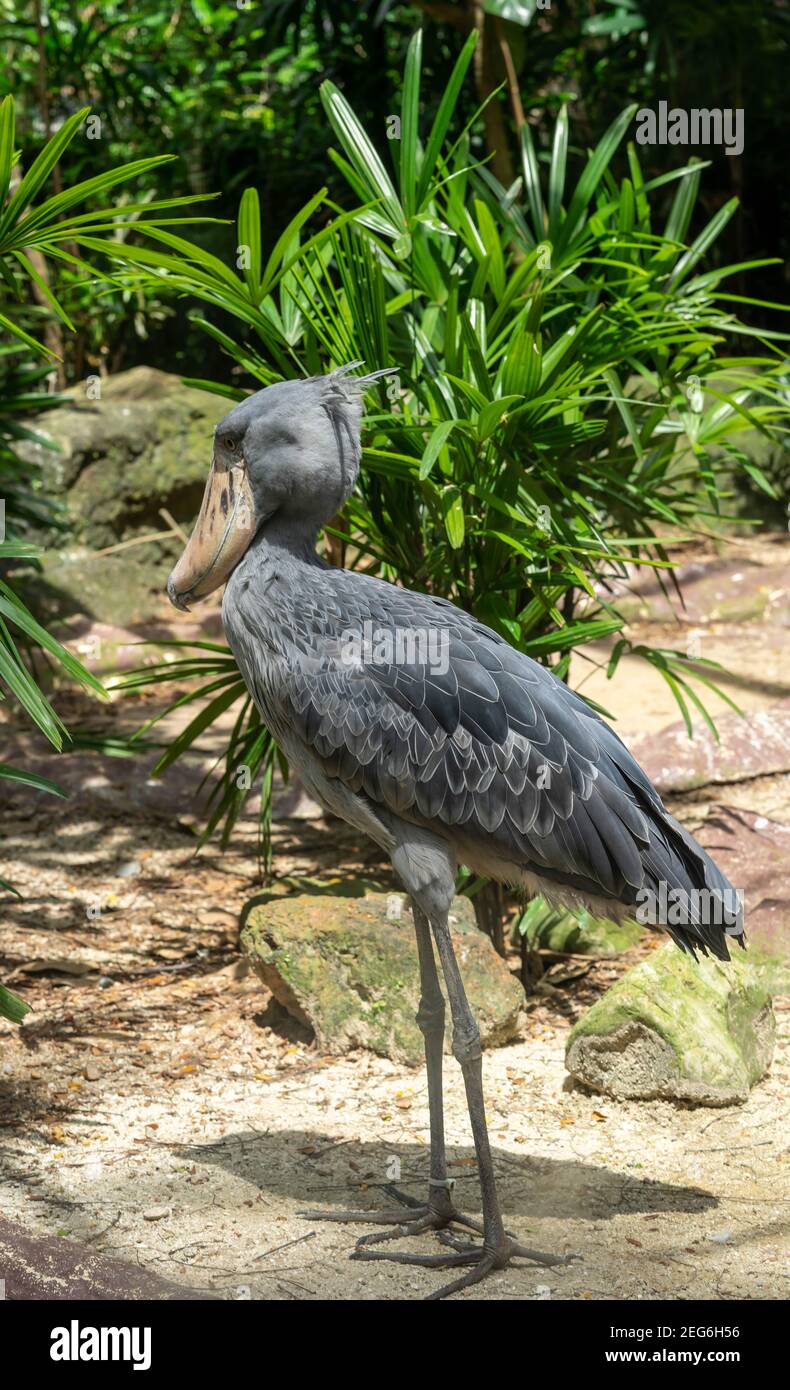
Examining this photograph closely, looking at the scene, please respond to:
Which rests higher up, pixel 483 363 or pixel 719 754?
pixel 483 363

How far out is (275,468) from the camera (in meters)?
2.99

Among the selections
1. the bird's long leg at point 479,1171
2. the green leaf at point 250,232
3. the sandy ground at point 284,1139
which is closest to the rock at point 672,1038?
the sandy ground at point 284,1139

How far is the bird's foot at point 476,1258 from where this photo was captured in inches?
113

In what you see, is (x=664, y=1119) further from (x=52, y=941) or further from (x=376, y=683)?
(x=52, y=941)

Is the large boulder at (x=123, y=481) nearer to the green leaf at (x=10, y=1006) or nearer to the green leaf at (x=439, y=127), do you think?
Answer: the green leaf at (x=439, y=127)

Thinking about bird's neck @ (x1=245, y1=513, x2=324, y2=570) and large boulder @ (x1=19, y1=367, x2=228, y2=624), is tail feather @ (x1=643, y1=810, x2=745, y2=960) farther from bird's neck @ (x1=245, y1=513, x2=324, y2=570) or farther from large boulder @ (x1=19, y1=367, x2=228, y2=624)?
large boulder @ (x1=19, y1=367, x2=228, y2=624)

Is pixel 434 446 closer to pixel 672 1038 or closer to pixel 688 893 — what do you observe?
pixel 688 893

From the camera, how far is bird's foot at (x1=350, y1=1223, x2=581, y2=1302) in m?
2.88

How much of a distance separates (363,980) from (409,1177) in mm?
684

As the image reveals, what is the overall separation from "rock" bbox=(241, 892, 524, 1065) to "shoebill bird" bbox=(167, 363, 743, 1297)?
2.63ft

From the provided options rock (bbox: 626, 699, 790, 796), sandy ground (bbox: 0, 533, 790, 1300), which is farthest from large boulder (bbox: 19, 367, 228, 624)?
rock (bbox: 626, 699, 790, 796)

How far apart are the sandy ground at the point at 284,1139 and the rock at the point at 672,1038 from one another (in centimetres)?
6

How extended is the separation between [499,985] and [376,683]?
1.40 metres

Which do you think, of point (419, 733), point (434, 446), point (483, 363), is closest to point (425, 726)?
point (419, 733)
